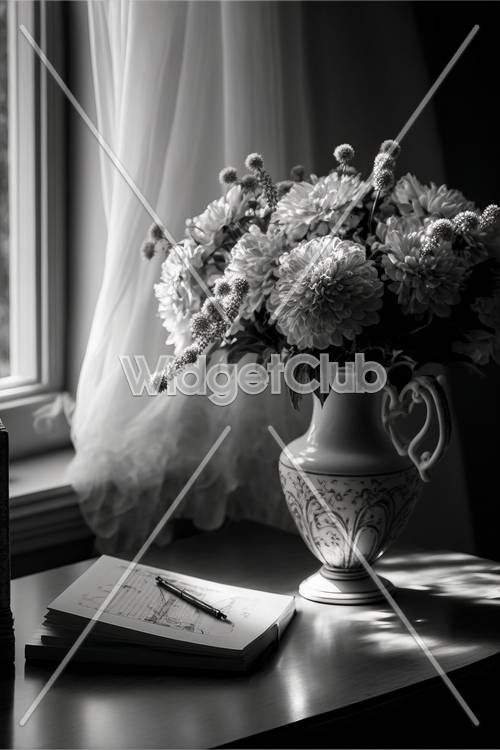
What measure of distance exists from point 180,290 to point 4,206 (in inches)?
21.5

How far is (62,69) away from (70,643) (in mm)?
986

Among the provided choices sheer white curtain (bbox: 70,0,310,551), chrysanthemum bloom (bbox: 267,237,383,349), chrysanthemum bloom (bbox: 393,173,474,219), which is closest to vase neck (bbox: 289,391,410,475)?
chrysanthemum bloom (bbox: 267,237,383,349)

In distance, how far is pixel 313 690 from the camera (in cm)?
101

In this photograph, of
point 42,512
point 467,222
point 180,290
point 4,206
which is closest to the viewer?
point 467,222

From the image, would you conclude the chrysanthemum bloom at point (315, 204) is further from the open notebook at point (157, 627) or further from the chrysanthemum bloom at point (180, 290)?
the open notebook at point (157, 627)

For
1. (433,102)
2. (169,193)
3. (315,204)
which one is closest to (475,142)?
(433,102)

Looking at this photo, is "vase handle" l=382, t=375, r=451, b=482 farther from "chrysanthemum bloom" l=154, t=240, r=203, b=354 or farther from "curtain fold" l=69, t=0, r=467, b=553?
"curtain fold" l=69, t=0, r=467, b=553

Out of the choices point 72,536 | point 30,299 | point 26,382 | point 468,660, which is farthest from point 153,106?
point 468,660

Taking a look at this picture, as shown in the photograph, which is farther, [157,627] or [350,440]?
[350,440]

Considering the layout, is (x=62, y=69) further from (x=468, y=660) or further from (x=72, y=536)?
(x=468, y=660)

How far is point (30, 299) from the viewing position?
165 cm

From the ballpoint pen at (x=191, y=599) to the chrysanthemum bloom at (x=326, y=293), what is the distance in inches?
13.3

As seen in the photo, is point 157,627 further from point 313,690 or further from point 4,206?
point 4,206

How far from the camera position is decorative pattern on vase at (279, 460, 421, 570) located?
1.19 m
